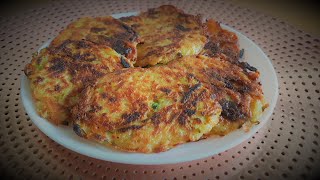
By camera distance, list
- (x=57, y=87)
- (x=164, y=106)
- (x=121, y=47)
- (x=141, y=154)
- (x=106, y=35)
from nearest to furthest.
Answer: (x=141, y=154) → (x=164, y=106) → (x=57, y=87) → (x=121, y=47) → (x=106, y=35)

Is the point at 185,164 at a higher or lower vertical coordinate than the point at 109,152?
lower

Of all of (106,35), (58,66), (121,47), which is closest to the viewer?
(58,66)

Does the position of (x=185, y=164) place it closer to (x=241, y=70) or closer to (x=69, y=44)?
(x=241, y=70)

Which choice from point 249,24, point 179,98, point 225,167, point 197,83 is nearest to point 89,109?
point 179,98

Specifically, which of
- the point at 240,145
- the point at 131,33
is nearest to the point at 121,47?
the point at 131,33

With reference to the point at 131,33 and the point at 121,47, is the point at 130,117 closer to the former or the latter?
the point at 121,47

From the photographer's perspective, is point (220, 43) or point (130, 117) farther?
point (220, 43)

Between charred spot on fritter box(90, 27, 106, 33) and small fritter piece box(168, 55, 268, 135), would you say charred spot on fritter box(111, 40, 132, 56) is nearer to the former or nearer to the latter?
charred spot on fritter box(90, 27, 106, 33)
